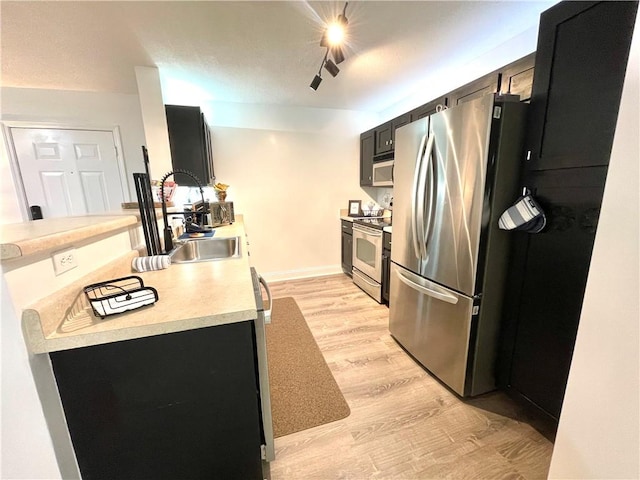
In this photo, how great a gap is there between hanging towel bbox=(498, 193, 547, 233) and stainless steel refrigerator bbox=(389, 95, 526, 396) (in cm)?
7

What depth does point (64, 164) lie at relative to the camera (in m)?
2.88

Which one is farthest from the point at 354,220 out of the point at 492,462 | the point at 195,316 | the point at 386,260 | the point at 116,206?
the point at 116,206

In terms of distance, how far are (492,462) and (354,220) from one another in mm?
2595

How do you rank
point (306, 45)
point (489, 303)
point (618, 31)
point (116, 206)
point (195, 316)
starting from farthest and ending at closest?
point (116, 206)
point (306, 45)
point (489, 303)
point (618, 31)
point (195, 316)

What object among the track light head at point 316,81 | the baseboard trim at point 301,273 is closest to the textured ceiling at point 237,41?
the track light head at point 316,81

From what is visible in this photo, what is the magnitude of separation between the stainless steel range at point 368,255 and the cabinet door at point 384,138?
90 cm

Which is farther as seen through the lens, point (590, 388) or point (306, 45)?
point (306, 45)

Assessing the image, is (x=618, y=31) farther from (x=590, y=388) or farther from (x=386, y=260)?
(x=386, y=260)

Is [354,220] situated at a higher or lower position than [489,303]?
higher

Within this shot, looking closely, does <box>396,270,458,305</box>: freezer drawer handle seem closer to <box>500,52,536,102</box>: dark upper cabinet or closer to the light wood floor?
the light wood floor

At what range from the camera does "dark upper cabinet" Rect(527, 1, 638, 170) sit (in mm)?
956

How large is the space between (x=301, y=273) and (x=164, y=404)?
3099 millimetres

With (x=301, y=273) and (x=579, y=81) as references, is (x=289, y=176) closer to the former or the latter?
(x=301, y=273)

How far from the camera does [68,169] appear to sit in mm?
2900
